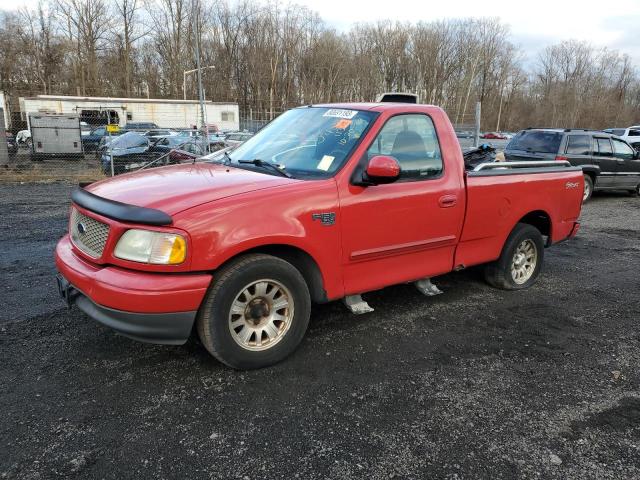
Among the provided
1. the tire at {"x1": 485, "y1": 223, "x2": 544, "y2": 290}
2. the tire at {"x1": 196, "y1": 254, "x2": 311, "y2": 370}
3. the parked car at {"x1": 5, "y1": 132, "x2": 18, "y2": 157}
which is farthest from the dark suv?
the parked car at {"x1": 5, "y1": 132, "x2": 18, "y2": 157}

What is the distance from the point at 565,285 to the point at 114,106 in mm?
35584

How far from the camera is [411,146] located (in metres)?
3.98

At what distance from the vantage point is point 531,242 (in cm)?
518

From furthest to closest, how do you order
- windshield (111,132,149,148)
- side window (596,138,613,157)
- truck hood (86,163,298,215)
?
windshield (111,132,149,148)
side window (596,138,613,157)
truck hood (86,163,298,215)

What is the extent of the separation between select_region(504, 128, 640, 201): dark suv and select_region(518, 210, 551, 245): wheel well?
594 cm

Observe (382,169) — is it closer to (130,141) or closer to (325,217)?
(325,217)

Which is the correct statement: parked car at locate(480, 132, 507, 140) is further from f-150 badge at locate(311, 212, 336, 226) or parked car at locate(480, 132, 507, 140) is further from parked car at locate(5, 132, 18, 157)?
f-150 badge at locate(311, 212, 336, 226)

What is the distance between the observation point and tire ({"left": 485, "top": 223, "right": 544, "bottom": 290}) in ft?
16.2

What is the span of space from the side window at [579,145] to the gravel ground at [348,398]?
751cm

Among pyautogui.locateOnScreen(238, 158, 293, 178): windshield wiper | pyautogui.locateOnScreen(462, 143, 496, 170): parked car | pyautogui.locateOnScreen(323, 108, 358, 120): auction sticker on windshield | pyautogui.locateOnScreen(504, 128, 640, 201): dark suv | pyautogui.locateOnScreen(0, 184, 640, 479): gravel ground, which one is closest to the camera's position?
pyautogui.locateOnScreen(0, 184, 640, 479): gravel ground

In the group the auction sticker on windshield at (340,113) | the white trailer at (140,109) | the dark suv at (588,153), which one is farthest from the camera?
the white trailer at (140,109)

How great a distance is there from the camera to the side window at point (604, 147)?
39.0 ft

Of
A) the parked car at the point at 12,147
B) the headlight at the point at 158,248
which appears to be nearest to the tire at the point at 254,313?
the headlight at the point at 158,248

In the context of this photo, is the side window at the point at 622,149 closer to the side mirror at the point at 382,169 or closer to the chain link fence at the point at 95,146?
the chain link fence at the point at 95,146
